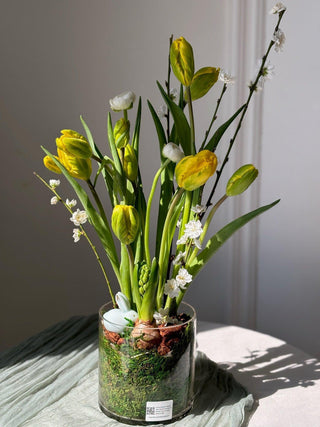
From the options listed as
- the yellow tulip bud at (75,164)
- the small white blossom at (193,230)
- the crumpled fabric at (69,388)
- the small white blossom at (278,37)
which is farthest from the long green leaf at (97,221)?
the small white blossom at (278,37)

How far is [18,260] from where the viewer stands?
1.65 metres

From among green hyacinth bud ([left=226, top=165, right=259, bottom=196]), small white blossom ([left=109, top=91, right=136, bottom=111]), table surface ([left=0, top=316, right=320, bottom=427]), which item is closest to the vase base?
table surface ([left=0, top=316, right=320, bottom=427])

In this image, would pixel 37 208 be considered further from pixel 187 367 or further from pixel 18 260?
pixel 187 367

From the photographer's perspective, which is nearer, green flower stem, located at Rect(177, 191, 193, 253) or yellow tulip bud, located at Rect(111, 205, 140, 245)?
yellow tulip bud, located at Rect(111, 205, 140, 245)

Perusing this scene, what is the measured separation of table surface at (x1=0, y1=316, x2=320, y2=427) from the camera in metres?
0.96

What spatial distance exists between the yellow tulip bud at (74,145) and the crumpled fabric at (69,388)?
1.36 ft

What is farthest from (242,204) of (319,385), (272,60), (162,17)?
(319,385)

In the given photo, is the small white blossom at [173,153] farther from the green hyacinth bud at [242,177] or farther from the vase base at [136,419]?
the vase base at [136,419]

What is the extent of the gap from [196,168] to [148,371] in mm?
307

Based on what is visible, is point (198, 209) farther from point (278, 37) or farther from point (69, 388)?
point (69, 388)

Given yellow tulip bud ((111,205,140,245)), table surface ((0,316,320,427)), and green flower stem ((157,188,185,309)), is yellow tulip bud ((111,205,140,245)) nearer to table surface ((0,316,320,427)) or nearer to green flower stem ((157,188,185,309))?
green flower stem ((157,188,185,309))

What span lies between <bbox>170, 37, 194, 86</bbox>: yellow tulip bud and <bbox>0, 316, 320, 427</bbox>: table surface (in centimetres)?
55

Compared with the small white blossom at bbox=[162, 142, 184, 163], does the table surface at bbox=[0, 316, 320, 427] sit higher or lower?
lower

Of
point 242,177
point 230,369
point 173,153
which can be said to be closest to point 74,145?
point 173,153
